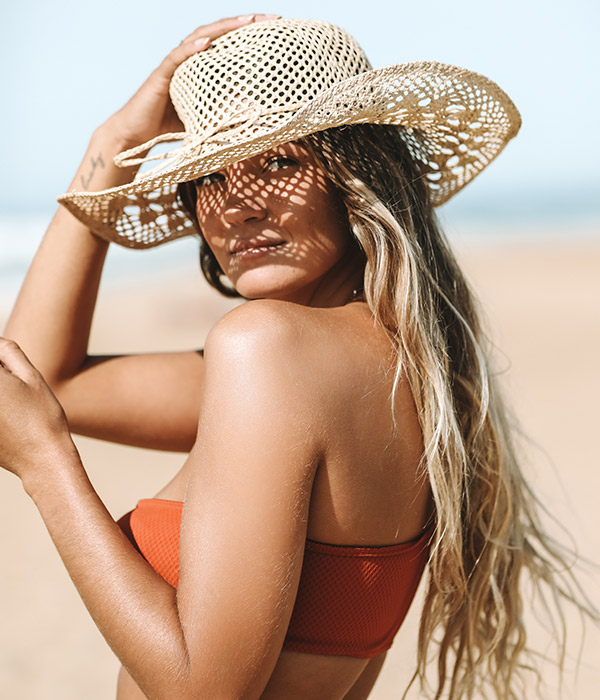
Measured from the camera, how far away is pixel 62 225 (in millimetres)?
2330

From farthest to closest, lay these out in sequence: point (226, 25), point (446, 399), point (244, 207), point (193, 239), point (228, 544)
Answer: point (193, 239)
point (226, 25)
point (244, 207)
point (446, 399)
point (228, 544)

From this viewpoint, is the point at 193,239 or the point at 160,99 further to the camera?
the point at 193,239

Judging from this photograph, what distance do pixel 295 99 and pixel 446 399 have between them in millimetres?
724

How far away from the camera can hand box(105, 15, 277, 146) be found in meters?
1.95

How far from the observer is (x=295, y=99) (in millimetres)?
1749

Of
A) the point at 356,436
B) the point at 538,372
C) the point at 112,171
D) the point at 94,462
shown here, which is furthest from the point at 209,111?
the point at 538,372

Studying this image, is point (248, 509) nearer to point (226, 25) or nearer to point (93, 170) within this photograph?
point (226, 25)

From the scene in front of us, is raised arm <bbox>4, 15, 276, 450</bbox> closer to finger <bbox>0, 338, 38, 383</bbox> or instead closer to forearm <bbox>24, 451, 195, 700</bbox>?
→ finger <bbox>0, 338, 38, 383</bbox>

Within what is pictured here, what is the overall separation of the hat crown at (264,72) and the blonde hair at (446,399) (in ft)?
0.38

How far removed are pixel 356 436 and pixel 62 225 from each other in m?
1.25

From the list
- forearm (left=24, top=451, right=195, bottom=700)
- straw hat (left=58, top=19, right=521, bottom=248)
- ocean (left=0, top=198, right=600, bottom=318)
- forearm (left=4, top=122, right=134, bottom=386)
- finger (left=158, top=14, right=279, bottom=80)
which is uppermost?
finger (left=158, top=14, right=279, bottom=80)


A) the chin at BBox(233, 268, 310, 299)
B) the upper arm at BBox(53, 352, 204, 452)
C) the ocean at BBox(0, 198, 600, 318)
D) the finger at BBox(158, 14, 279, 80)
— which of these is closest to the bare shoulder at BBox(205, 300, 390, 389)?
the chin at BBox(233, 268, 310, 299)

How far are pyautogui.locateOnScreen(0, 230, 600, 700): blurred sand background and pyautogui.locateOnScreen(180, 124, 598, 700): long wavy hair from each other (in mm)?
256

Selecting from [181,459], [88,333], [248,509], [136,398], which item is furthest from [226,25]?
[181,459]
